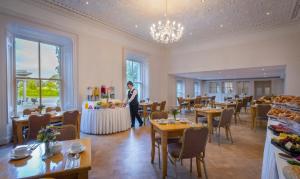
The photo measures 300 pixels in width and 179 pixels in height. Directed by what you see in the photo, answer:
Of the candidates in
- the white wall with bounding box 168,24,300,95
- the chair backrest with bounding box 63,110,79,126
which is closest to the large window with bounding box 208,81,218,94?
the white wall with bounding box 168,24,300,95

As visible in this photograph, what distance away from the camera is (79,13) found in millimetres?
5676

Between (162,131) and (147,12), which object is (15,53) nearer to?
(147,12)

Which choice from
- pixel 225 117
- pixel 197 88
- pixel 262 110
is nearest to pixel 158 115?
pixel 225 117

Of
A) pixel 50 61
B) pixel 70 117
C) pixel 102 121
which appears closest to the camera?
pixel 70 117

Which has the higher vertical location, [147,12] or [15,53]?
[147,12]

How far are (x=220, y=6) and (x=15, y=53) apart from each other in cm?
655

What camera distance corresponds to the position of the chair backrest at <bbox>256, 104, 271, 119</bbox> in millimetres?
5523

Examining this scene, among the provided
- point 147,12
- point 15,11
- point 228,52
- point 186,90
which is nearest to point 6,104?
point 15,11

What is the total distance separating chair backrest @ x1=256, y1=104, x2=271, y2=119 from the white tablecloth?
472 cm

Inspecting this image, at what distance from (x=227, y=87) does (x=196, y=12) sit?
11.2 meters

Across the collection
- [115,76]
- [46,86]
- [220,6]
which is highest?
[220,6]

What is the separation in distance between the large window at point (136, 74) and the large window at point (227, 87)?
9.38 metres

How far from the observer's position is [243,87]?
14.2m

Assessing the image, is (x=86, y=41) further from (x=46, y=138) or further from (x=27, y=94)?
(x=46, y=138)
